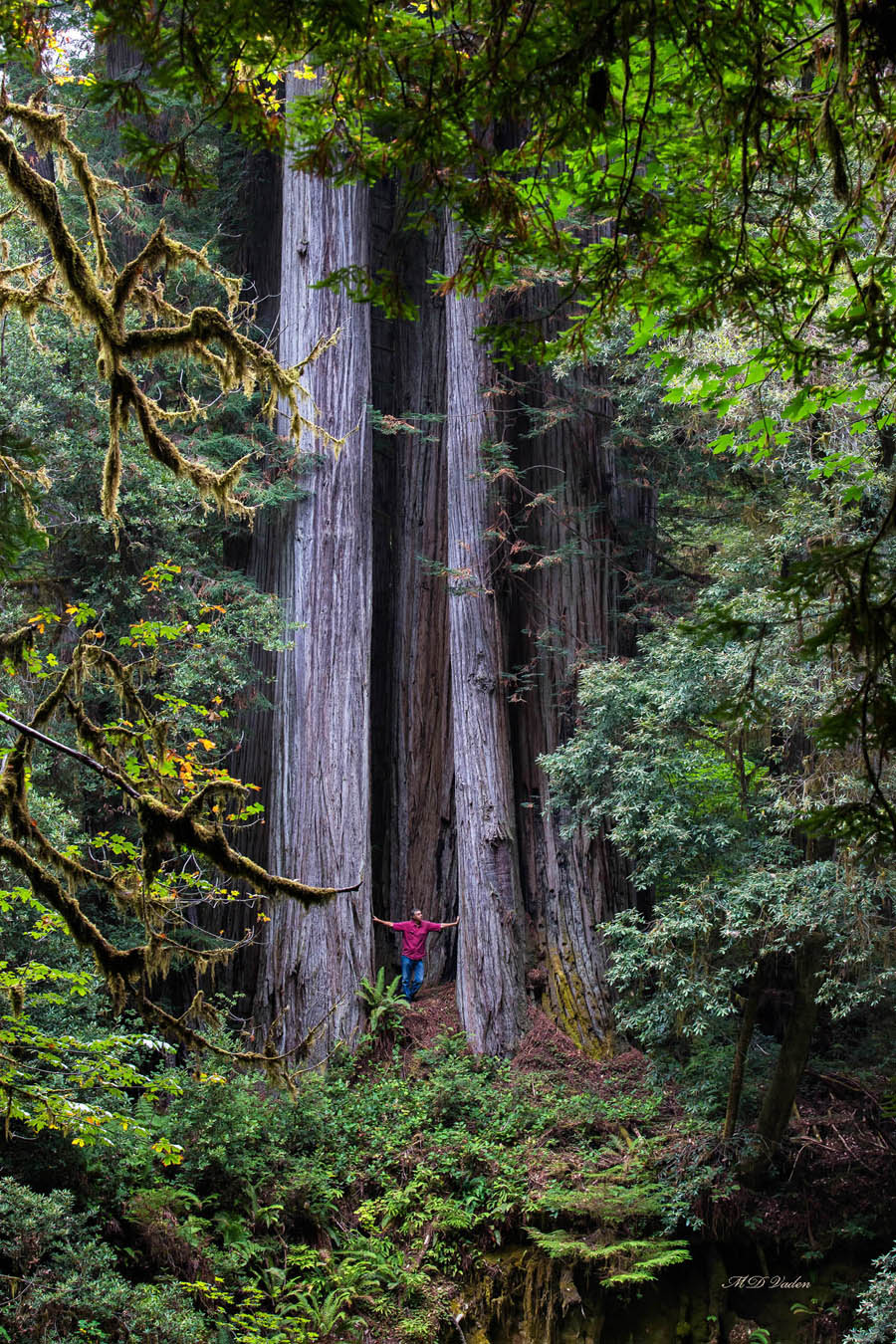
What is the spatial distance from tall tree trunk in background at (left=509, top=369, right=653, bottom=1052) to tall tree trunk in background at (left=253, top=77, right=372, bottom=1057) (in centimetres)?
173

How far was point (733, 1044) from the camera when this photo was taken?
870 centimetres

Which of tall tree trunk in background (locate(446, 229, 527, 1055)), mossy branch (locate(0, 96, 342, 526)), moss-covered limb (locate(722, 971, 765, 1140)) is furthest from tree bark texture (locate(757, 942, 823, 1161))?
mossy branch (locate(0, 96, 342, 526))

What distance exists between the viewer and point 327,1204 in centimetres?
809

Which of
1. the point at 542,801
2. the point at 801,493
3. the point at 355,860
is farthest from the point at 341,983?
the point at 801,493

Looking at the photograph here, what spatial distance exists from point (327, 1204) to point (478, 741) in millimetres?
4680

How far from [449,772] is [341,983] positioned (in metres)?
3.13

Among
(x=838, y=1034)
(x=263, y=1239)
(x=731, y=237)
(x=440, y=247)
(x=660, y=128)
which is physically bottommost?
(x=263, y=1239)

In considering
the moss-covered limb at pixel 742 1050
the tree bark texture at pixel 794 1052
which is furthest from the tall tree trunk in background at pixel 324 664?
the tree bark texture at pixel 794 1052

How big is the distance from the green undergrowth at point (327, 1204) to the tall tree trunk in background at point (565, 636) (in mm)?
1151

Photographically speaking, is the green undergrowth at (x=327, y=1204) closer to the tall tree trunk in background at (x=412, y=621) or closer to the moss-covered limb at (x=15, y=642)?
the moss-covered limb at (x=15, y=642)

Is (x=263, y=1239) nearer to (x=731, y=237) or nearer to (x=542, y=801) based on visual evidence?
(x=542, y=801)

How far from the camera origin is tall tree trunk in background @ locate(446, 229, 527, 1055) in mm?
10641

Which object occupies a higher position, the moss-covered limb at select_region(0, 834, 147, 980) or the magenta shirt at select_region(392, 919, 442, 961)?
the moss-covered limb at select_region(0, 834, 147, 980)

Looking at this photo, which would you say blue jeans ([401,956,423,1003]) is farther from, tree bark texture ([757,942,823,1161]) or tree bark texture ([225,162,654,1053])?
tree bark texture ([757,942,823,1161])
